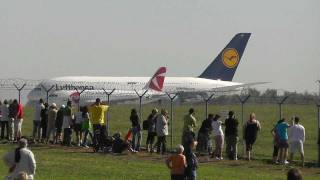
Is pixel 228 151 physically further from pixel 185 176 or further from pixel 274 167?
pixel 185 176

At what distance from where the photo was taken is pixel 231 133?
25.2 metres

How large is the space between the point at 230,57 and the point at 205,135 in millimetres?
58650

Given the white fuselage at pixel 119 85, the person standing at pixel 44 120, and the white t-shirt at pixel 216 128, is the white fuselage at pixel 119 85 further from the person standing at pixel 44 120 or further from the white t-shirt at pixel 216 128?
the white t-shirt at pixel 216 128

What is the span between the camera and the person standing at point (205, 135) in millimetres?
25609

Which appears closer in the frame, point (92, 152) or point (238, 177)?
point (238, 177)

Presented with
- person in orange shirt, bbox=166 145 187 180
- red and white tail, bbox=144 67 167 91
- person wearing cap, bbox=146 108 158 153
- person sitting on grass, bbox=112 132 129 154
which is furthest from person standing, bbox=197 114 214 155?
red and white tail, bbox=144 67 167 91

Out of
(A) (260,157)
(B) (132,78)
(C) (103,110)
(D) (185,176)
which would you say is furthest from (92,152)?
(B) (132,78)

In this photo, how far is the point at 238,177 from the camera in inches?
823

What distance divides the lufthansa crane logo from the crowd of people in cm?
5495

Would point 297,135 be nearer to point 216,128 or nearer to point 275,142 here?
point 275,142

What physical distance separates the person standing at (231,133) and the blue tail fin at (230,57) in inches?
2297

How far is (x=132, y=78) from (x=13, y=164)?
70990 mm

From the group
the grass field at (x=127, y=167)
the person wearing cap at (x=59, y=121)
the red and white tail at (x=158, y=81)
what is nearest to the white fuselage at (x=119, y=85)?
the red and white tail at (x=158, y=81)

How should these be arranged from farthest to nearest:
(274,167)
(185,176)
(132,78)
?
(132,78) → (274,167) → (185,176)
